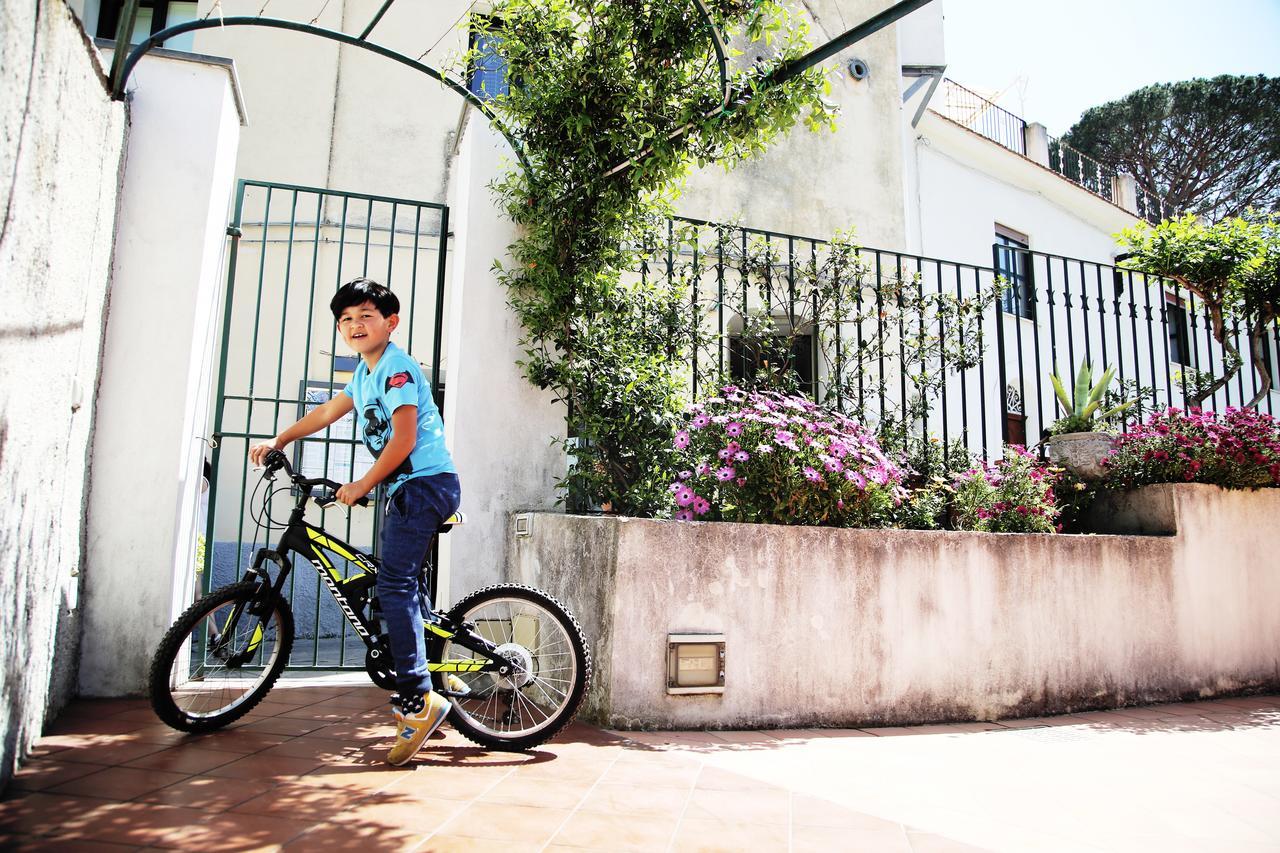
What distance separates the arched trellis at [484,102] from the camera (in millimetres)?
3521

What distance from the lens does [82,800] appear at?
2521mm

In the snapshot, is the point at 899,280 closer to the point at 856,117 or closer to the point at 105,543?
the point at 105,543

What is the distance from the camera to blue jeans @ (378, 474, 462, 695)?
10.4 ft

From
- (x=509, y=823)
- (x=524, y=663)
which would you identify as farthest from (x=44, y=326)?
(x=509, y=823)

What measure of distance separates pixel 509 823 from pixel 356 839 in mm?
467

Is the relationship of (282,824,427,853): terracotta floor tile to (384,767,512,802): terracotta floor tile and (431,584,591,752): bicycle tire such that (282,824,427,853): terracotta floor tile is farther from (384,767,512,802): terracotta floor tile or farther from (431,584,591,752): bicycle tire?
(431,584,591,752): bicycle tire

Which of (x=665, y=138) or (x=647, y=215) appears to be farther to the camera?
(x=647, y=215)

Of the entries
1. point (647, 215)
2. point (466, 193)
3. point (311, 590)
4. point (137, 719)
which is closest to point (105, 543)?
point (137, 719)

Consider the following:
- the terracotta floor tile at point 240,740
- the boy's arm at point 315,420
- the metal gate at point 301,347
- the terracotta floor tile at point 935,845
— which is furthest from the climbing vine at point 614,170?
the metal gate at point 301,347

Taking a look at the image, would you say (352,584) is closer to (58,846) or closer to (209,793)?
(209,793)

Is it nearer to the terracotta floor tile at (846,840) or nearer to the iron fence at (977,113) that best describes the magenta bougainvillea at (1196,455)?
the terracotta floor tile at (846,840)

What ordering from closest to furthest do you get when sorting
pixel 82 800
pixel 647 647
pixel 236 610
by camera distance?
1. pixel 82 800
2. pixel 236 610
3. pixel 647 647

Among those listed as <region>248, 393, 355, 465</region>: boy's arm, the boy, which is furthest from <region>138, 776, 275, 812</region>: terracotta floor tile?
<region>248, 393, 355, 465</region>: boy's arm

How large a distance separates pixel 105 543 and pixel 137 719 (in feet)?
3.09
